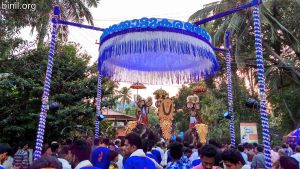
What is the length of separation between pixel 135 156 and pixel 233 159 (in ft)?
4.33

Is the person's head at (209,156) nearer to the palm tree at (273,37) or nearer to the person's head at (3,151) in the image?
the person's head at (3,151)

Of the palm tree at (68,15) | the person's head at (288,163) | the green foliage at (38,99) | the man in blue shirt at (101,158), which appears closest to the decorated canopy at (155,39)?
the man in blue shirt at (101,158)

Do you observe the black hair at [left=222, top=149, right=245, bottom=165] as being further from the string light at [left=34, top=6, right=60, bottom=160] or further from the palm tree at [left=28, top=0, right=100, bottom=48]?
the palm tree at [left=28, top=0, right=100, bottom=48]

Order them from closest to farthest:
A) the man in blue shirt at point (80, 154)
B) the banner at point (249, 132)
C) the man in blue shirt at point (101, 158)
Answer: the man in blue shirt at point (80, 154)
the man in blue shirt at point (101, 158)
the banner at point (249, 132)

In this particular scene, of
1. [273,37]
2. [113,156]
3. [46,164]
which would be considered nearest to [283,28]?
[273,37]

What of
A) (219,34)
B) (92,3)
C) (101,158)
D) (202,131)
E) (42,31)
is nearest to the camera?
(101,158)

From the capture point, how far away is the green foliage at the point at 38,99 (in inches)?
548

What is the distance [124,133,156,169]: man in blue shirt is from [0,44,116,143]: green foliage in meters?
9.64

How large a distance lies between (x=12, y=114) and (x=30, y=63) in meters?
2.21

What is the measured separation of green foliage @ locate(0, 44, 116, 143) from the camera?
45.7ft

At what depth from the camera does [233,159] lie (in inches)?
148

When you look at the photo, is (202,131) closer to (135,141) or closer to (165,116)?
(165,116)

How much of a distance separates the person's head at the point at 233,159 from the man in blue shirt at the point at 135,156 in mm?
1084

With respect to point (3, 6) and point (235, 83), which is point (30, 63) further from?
point (235, 83)
